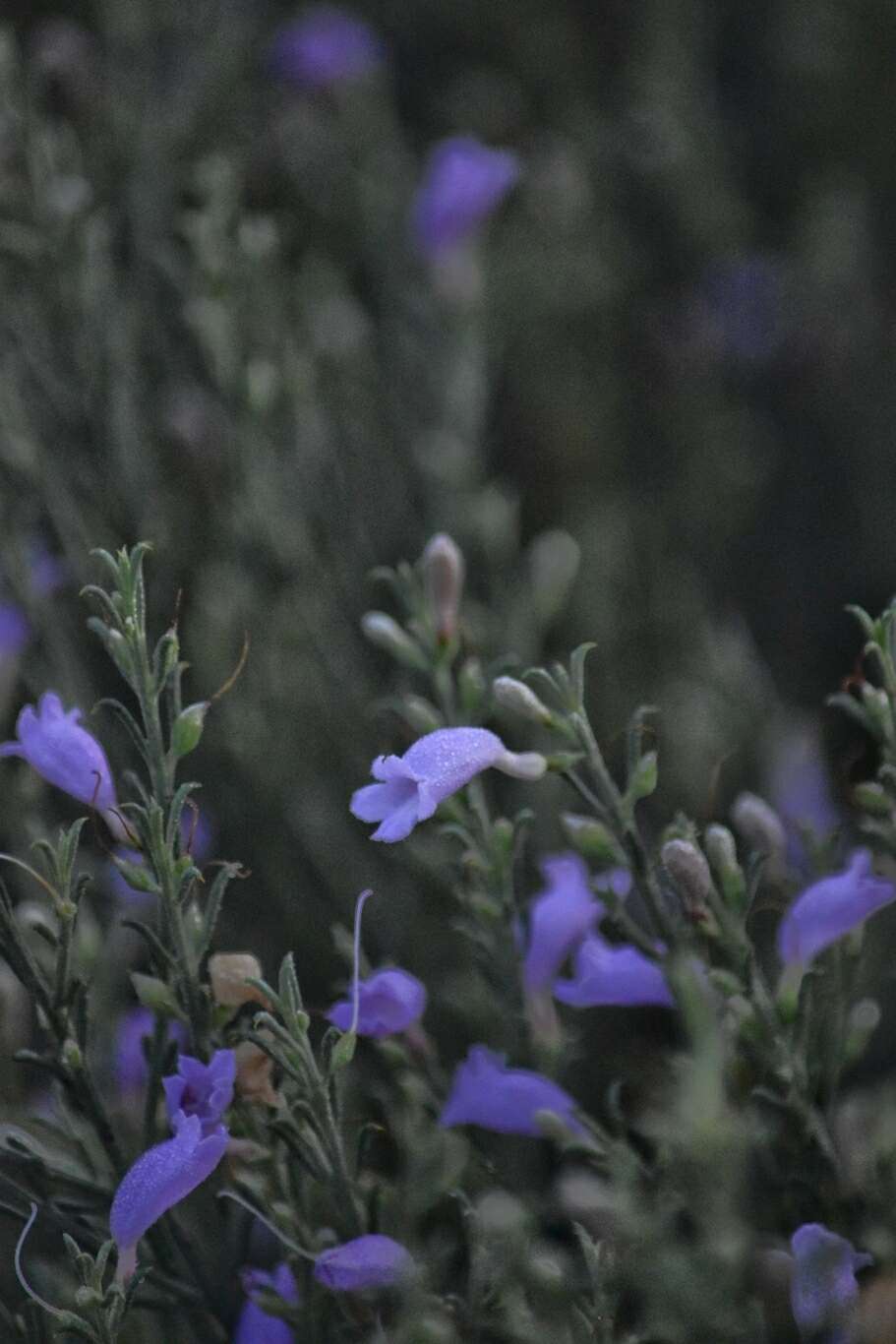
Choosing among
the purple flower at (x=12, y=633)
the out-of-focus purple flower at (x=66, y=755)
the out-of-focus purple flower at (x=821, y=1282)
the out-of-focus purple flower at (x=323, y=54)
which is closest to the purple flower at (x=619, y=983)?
the out-of-focus purple flower at (x=821, y=1282)

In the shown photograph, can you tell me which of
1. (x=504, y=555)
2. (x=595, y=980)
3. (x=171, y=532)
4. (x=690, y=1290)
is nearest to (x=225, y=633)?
(x=171, y=532)

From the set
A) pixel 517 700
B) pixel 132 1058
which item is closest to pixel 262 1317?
pixel 132 1058

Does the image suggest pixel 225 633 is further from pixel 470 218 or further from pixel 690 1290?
pixel 690 1290

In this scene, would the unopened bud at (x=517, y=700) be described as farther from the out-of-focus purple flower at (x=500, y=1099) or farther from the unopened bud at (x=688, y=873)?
the out-of-focus purple flower at (x=500, y=1099)

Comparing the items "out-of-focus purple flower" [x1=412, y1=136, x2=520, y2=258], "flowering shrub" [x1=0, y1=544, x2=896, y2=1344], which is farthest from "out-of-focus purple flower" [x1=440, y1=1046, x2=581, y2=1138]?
"out-of-focus purple flower" [x1=412, y1=136, x2=520, y2=258]

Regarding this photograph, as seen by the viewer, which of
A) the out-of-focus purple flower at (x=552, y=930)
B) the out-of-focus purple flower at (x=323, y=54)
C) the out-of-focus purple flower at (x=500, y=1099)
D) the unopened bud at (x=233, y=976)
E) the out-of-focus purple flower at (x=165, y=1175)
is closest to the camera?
the out-of-focus purple flower at (x=165, y=1175)
